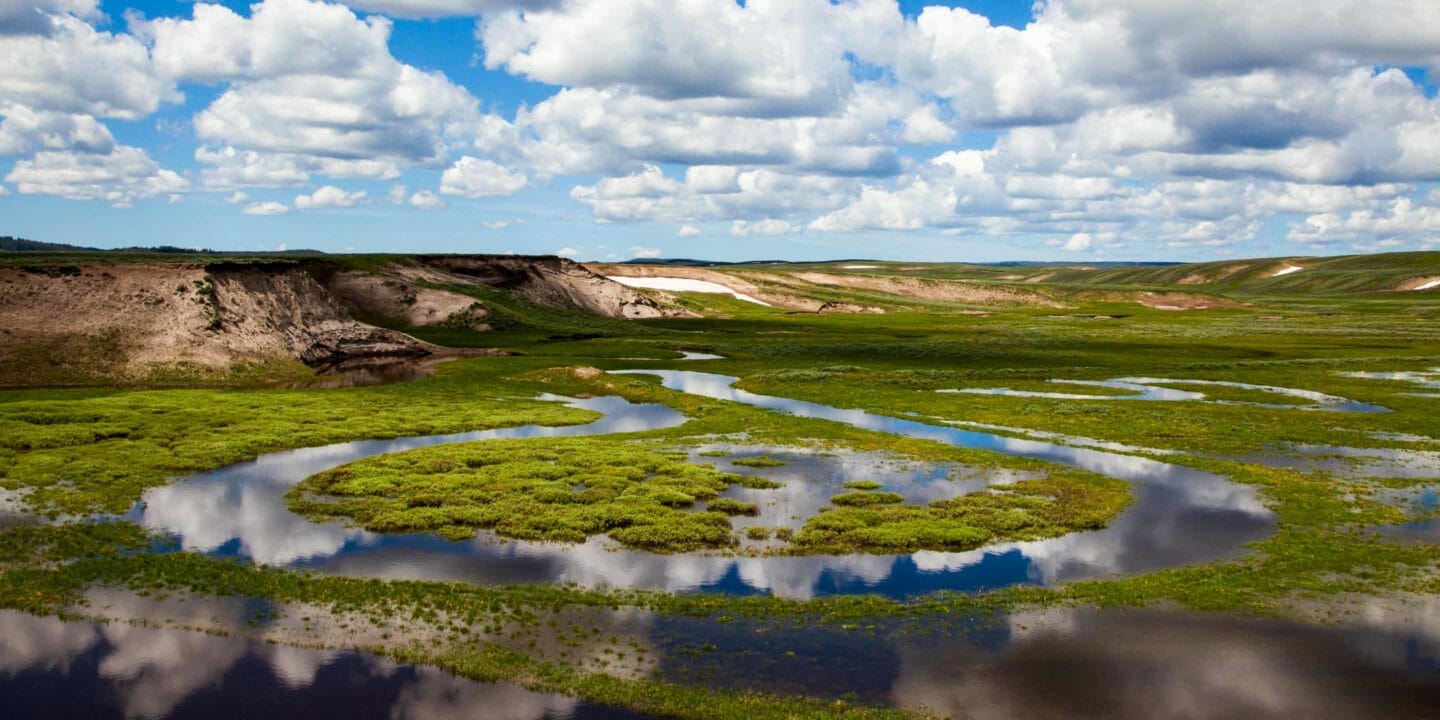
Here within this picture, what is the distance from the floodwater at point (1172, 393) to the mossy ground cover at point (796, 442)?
229 cm

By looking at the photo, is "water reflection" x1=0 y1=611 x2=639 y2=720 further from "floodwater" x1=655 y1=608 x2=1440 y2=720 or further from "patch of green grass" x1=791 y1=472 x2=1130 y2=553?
"patch of green grass" x1=791 y1=472 x2=1130 y2=553

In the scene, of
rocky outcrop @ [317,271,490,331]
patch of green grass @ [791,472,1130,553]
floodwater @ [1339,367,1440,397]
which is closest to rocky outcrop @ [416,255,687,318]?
rocky outcrop @ [317,271,490,331]

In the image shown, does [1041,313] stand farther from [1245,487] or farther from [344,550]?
[344,550]

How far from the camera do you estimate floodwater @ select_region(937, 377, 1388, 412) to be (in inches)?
2534

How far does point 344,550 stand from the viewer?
98.5 feet

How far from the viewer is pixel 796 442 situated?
163 feet

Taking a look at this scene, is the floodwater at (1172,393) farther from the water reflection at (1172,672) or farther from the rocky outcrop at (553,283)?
the rocky outcrop at (553,283)

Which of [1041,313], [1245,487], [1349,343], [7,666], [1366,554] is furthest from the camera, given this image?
[1041,313]

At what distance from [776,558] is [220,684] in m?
15.7

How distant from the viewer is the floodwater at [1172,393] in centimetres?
6438

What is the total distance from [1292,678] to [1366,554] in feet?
37.7

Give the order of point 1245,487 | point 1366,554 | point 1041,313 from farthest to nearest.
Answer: point 1041,313 → point 1245,487 → point 1366,554

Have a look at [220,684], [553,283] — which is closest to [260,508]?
[220,684]


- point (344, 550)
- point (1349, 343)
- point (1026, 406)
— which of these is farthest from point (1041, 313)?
point (344, 550)
